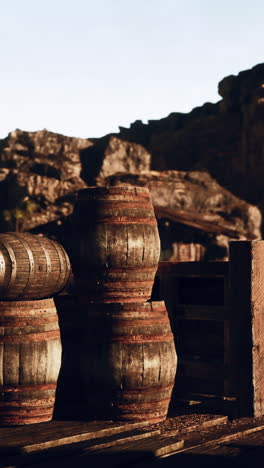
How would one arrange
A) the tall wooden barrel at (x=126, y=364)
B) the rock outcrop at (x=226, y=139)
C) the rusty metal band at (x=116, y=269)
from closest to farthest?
the tall wooden barrel at (x=126, y=364)
the rusty metal band at (x=116, y=269)
the rock outcrop at (x=226, y=139)

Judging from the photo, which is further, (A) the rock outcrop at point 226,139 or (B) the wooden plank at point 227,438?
(A) the rock outcrop at point 226,139

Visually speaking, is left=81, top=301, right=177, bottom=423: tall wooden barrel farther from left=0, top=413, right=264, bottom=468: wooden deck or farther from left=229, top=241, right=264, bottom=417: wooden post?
left=229, top=241, right=264, bottom=417: wooden post

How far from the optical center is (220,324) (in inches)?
354

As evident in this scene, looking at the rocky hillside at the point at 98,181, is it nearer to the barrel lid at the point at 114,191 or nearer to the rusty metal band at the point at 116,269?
the barrel lid at the point at 114,191

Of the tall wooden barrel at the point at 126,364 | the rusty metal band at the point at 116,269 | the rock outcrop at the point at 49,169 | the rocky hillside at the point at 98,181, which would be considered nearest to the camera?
the tall wooden barrel at the point at 126,364

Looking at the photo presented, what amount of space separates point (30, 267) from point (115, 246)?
3.42ft

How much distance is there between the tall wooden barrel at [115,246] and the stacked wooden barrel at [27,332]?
48 centimetres

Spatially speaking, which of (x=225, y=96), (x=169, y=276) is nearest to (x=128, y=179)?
(x=225, y=96)

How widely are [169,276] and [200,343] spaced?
91cm

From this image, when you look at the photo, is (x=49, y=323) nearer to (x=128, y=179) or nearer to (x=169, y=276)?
(x=169, y=276)

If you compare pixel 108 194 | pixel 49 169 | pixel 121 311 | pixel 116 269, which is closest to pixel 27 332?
pixel 121 311

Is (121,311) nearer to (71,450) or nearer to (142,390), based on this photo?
(142,390)

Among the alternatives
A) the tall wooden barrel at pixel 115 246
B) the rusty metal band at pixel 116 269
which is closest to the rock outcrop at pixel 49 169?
the tall wooden barrel at pixel 115 246

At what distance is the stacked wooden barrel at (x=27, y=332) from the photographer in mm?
7566
